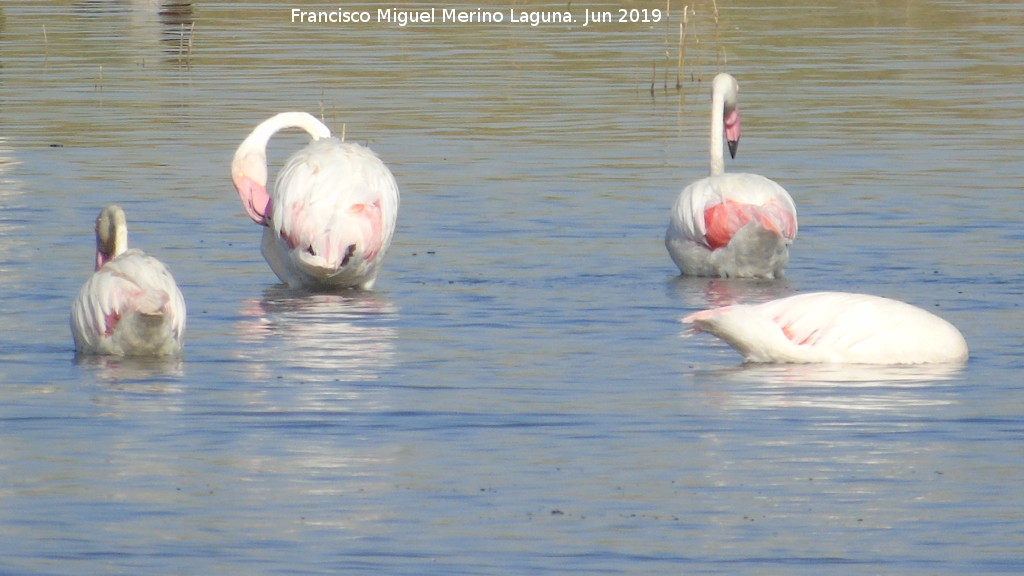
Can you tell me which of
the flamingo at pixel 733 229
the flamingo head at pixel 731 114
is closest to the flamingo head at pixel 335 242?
the flamingo at pixel 733 229

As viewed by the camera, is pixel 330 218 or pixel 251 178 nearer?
pixel 330 218

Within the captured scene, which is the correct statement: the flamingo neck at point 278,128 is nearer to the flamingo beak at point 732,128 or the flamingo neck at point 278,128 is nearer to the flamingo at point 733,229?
the flamingo at point 733,229

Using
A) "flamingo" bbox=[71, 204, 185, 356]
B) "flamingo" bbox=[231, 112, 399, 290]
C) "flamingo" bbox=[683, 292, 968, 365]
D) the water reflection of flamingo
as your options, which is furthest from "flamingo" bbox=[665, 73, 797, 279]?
"flamingo" bbox=[71, 204, 185, 356]

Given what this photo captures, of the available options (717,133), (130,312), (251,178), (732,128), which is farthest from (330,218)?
(732,128)

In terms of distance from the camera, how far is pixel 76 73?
25.0 metres

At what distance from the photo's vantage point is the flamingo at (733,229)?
40.2 ft

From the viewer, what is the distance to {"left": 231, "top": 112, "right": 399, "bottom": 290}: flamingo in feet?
39.2

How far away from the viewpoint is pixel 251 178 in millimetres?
13148

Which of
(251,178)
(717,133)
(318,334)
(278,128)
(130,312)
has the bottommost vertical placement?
(318,334)

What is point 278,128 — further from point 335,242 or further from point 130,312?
point 130,312

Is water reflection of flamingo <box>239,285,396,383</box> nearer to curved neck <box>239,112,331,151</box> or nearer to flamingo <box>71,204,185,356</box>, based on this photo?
flamingo <box>71,204,185,356</box>

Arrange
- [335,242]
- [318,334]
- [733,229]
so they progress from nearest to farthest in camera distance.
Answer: [318,334] < [335,242] < [733,229]

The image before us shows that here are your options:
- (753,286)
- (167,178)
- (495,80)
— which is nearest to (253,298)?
(753,286)

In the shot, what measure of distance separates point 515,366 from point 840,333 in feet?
4.40
